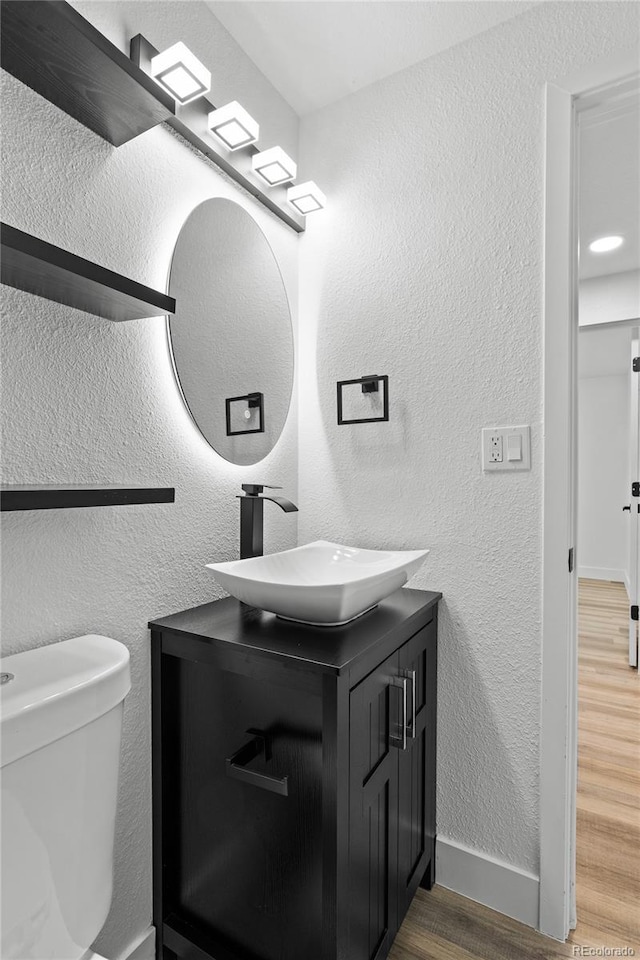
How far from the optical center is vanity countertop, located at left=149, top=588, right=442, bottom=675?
98cm

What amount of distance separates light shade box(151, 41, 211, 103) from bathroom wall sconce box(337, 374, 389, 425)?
2.78 ft

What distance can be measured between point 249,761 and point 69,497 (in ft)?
2.13

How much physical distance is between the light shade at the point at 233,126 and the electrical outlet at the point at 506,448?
3.41 ft

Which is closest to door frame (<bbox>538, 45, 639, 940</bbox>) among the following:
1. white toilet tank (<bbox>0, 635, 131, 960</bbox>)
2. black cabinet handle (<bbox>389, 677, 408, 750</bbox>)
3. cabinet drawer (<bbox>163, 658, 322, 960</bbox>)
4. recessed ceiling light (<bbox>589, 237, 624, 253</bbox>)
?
black cabinet handle (<bbox>389, 677, 408, 750</bbox>)

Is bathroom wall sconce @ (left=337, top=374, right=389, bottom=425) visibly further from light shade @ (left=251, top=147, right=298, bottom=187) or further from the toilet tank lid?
the toilet tank lid

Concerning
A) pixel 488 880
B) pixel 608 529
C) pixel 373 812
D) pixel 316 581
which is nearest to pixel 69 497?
pixel 316 581

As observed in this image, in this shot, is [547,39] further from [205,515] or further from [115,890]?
[115,890]

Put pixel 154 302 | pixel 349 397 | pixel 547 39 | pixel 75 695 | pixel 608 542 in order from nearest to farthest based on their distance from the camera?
pixel 75 695, pixel 154 302, pixel 547 39, pixel 349 397, pixel 608 542

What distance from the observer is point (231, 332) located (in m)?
1.48

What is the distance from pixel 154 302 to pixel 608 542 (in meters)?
5.66

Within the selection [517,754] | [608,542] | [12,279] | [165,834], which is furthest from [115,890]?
[608,542]

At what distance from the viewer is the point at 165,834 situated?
116 centimetres

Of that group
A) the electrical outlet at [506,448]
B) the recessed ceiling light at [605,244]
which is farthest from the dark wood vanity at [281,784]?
the recessed ceiling light at [605,244]

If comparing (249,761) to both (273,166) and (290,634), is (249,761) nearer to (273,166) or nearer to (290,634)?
(290,634)
